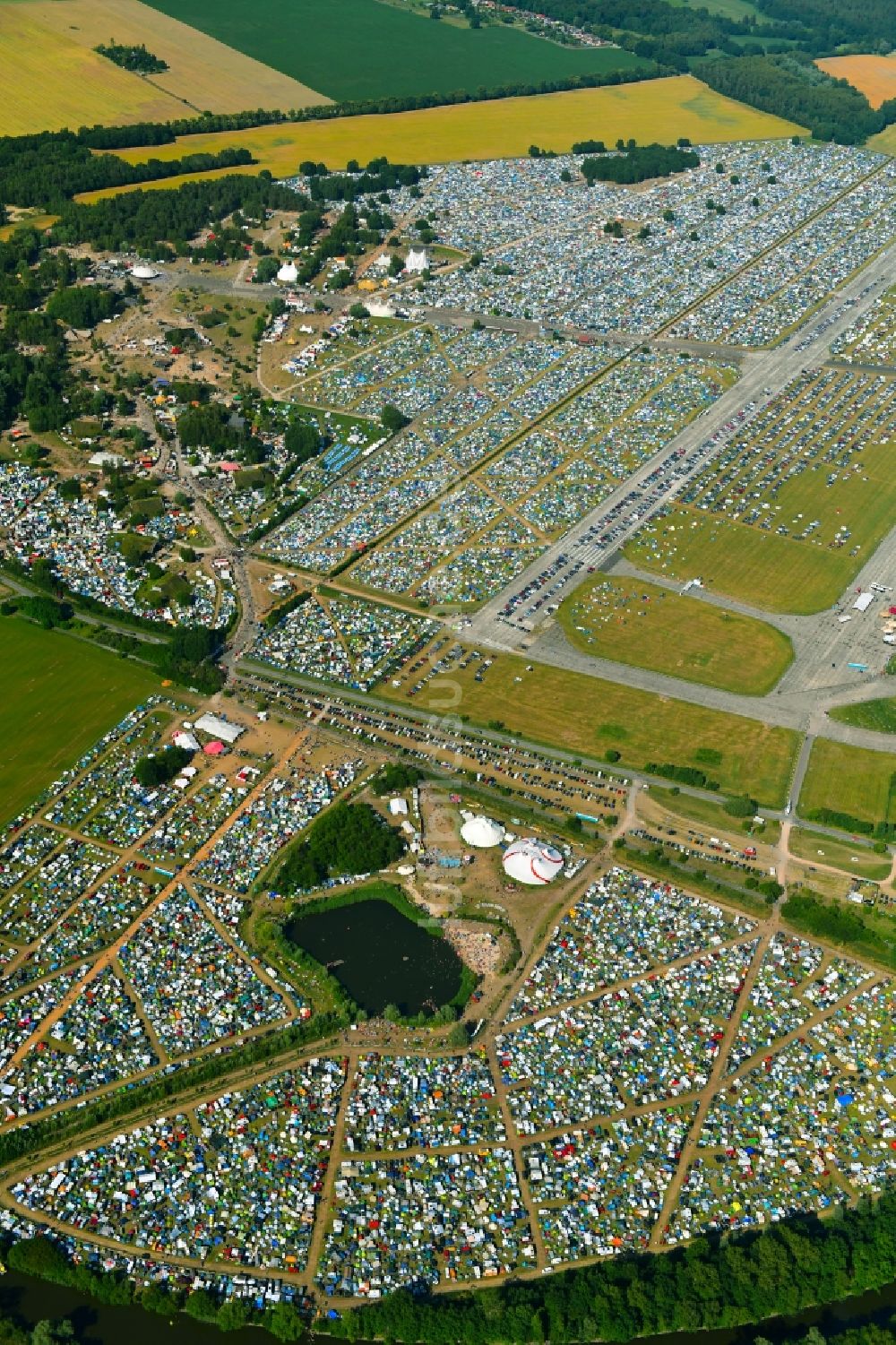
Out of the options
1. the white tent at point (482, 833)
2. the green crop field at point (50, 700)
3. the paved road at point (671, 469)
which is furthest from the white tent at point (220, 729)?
the paved road at point (671, 469)

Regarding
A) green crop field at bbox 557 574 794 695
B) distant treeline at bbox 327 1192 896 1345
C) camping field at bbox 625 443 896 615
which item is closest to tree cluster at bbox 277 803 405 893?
green crop field at bbox 557 574 794 695

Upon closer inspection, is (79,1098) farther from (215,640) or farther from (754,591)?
(754,591)

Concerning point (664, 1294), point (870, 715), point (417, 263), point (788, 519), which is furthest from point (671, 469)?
point (664, 1294)

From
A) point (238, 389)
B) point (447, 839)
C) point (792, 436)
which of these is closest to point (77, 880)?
point (447, 839)

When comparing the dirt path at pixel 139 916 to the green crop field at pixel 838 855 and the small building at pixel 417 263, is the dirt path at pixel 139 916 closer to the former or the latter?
the green crop field at pixel 838 855

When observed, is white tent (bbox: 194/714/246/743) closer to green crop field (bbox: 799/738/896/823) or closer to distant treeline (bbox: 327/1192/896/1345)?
green crop field (bbox: 799/738/896/823)

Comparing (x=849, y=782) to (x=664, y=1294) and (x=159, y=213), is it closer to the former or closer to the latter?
(x=664, y=1294)
